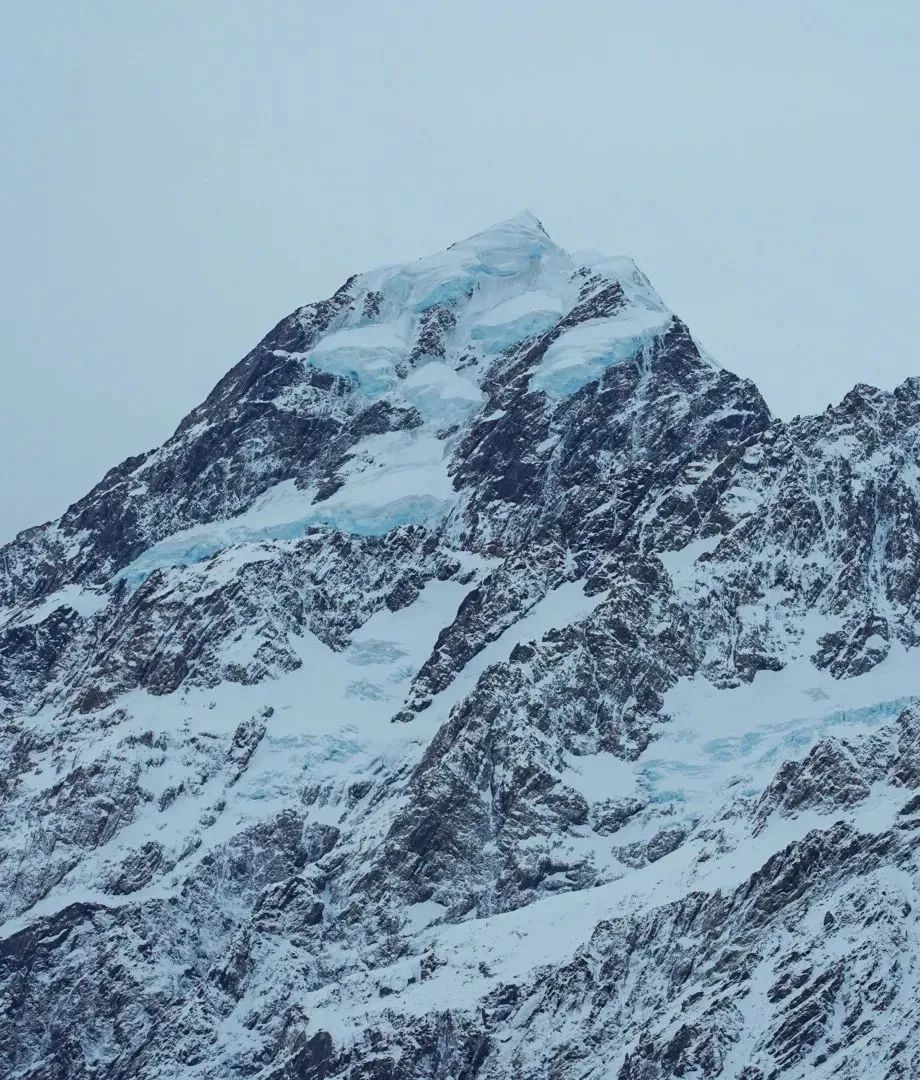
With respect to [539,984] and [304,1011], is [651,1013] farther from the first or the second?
[304,1011]

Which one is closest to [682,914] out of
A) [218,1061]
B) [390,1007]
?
[390,1007]

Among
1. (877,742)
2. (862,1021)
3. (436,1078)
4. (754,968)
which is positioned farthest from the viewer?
(877,742)

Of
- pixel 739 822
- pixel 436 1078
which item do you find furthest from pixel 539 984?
pixel 739 822

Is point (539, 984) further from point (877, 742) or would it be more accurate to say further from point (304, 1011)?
point (877, 742)

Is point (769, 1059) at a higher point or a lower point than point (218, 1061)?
lower

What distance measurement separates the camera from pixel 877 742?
630 ft

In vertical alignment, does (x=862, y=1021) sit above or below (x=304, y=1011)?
below

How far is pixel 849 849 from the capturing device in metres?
176

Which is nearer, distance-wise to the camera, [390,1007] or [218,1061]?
[390,1007]

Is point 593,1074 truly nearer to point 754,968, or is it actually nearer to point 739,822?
point 754,968

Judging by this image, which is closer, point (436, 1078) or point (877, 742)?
point (436, 1078)

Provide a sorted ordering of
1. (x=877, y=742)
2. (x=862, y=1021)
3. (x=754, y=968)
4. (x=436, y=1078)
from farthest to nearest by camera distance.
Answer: (x=877, y=742) < (x=436, y=1078) < (x=754, y=968) < (x=862, y=1021)

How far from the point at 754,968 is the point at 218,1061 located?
5062 centimetres

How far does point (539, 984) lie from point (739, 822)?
2256 centimetres
